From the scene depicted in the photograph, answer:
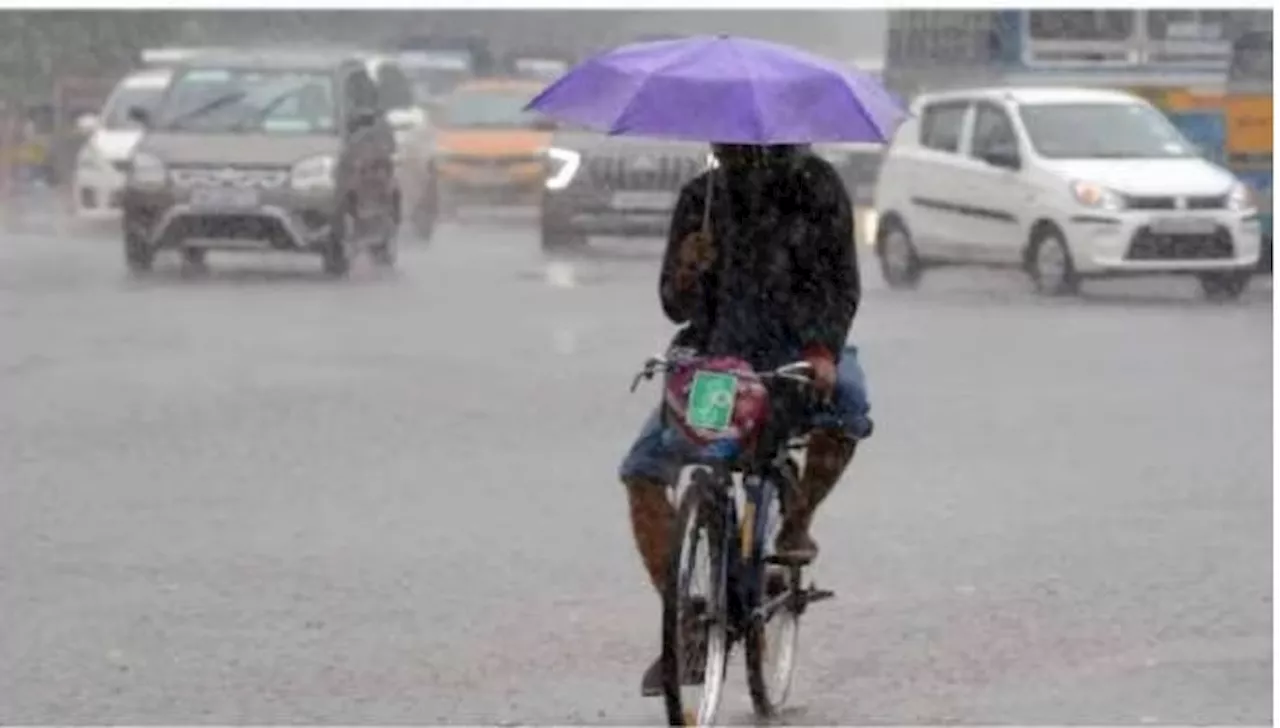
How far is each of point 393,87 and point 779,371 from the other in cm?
2429

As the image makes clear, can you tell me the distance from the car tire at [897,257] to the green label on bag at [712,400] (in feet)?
61.3

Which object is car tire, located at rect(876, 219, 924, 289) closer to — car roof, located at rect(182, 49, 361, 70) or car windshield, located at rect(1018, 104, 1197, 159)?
car windshield, located at rect(1018, 104, 1197, 159)

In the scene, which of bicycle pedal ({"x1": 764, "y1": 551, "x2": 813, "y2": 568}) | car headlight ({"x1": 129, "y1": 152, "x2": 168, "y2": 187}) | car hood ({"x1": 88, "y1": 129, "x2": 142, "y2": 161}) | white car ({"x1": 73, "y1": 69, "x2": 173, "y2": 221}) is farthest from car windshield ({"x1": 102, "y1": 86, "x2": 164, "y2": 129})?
bicycle pedal ({"x1": 764, "y1": 551, "x2": 813, "y2": 568})

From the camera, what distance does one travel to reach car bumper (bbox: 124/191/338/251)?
2564 centimetres

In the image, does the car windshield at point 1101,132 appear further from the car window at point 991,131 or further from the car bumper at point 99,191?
the car bumper at point 99,191

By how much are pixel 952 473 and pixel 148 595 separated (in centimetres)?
434

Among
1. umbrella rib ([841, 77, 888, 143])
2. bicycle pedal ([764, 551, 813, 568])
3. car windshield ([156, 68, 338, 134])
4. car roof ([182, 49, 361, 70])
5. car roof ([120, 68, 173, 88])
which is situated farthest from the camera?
car roof ([120, 68, 173, 88])

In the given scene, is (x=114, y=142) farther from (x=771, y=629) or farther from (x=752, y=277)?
(x=752, y=277)

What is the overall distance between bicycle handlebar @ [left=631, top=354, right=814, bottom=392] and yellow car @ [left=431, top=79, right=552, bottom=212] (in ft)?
99.6

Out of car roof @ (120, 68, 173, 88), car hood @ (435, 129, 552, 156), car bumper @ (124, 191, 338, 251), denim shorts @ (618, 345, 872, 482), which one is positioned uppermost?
denim shorts @ (618, 345, 872, 482)

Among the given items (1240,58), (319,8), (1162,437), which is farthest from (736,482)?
(319,8)

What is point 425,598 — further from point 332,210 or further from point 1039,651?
point 332,210

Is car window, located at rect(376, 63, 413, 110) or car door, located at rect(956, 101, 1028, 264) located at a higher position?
car door, located at rect(956, 101, 1028, 264)

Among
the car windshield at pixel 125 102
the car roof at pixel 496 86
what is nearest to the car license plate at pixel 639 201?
the car windshield at pixel 125 102
